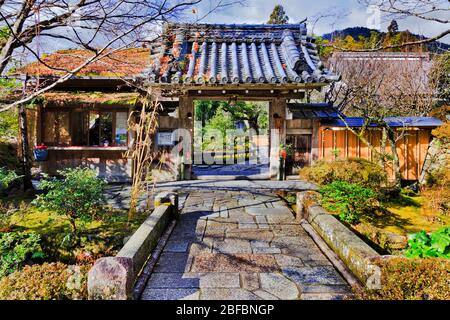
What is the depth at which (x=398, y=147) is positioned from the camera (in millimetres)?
11219

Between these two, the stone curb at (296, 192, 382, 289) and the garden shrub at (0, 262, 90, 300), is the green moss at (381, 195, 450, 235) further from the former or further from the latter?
the garden shrub at (0, 262, 90, 300)

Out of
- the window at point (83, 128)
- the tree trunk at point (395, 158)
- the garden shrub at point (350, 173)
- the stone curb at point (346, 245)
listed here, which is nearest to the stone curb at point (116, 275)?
the stone curb at point (346, 245)

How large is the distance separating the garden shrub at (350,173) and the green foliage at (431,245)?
3.77 meters

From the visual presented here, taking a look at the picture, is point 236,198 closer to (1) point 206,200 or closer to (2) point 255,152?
(1) point 206,200

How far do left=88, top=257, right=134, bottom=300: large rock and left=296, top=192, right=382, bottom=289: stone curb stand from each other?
2.63m

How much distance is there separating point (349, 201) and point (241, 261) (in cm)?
335

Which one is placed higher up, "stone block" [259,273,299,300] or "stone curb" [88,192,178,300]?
"stone curb" [88,192,178,300]

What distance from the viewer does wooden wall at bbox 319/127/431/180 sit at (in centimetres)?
1100

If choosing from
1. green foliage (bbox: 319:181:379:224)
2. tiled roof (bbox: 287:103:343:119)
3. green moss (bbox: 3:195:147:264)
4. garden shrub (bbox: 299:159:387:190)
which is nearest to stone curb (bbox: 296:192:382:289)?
green foliage (bbox: 319:181:379:224)

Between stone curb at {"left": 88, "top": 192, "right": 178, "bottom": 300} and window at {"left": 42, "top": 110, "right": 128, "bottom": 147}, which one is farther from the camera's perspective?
window at {"left": 42, "top": 110, "right": 128, "bottom": 147}

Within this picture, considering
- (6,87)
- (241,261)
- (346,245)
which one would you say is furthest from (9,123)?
(346,245)

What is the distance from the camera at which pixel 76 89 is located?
1156 centimetres

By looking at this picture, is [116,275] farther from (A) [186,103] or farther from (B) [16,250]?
(A) [186,103]

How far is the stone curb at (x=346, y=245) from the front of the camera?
3.43 m
